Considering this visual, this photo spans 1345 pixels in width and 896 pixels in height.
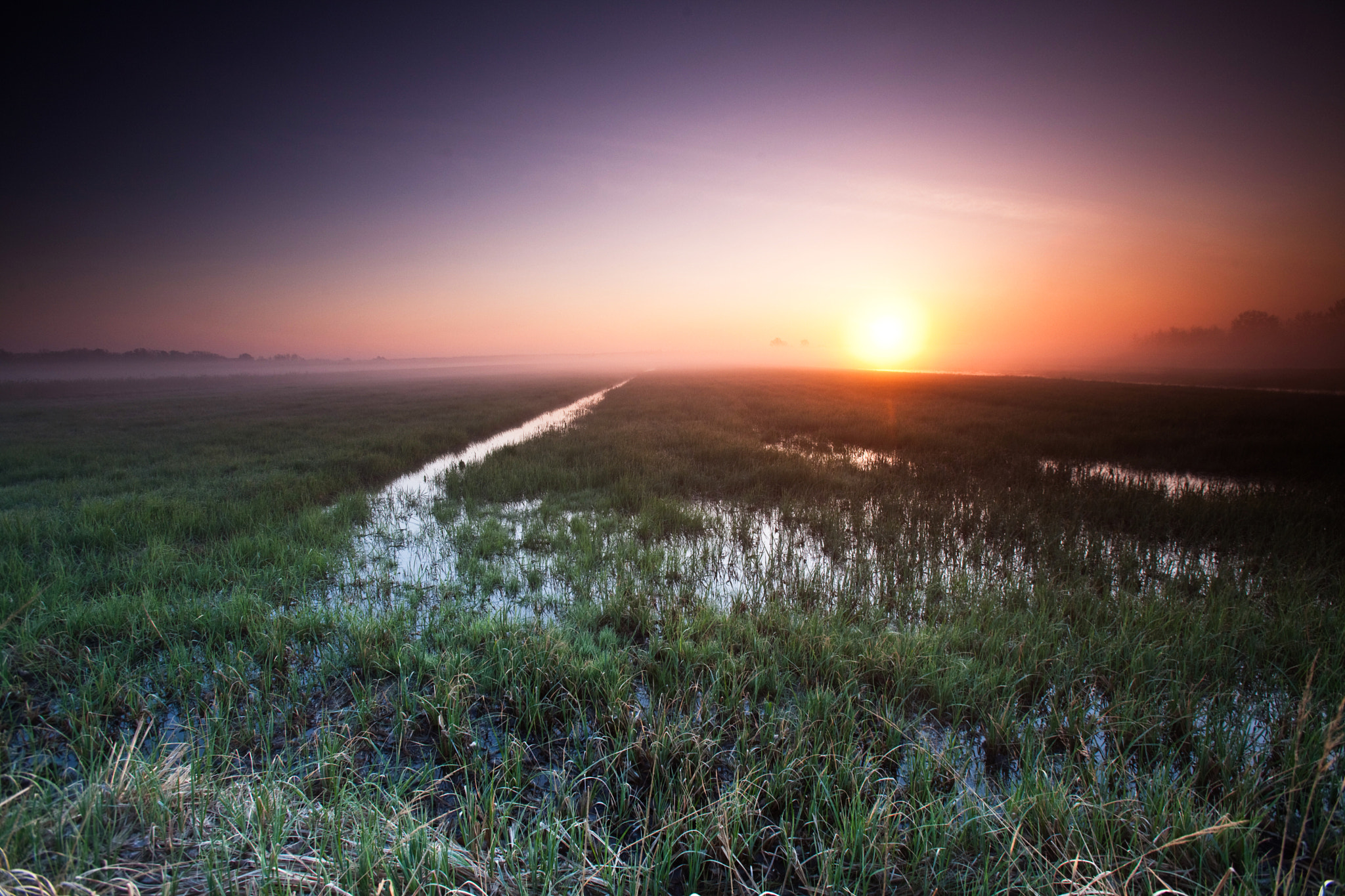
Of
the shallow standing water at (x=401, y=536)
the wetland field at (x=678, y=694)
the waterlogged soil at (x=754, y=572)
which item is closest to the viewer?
the wetland field at (x=678, y=694)

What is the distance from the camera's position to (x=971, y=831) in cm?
261

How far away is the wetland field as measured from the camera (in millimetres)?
2412

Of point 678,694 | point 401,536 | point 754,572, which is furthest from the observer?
point 401,536

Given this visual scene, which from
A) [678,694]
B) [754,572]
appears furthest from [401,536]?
[678,694]

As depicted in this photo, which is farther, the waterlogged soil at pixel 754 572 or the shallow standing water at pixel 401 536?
the shallow standing water at pixel 401 536

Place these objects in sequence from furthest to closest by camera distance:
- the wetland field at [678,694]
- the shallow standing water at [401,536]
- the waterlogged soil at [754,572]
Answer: the shallow standing water at [401,536], the waterlogged soil at [754,572], the wetland field at [678,694]

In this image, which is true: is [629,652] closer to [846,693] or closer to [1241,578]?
[846,693]

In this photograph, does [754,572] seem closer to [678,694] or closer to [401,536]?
[678,694]

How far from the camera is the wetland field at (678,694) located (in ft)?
7.91

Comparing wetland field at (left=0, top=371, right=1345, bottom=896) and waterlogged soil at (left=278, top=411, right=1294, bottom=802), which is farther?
waterlogged soil at (left=278, top=411, right=1294, bottom=802)

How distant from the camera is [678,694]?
3930 mm

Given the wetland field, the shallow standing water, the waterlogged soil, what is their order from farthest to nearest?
the shallow standing water, the waterlogged soil, the wetland field

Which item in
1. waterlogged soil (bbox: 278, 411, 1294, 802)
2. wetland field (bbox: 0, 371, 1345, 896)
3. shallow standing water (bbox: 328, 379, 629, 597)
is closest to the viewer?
wetland field (bbox: 0, 371, 1345, 896)

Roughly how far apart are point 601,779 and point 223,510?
34.0ft
